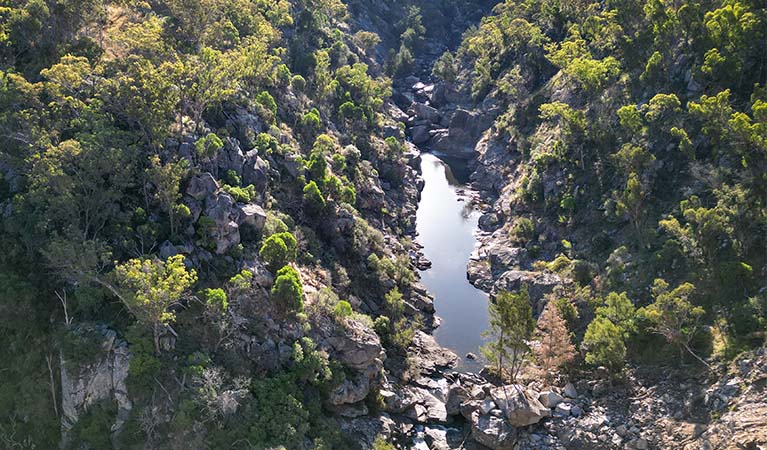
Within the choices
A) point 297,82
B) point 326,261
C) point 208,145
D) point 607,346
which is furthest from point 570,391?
point 297,82

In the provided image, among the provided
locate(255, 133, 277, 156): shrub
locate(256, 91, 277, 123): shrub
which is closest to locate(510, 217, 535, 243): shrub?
locate(255, 133, 277, 156): shrub

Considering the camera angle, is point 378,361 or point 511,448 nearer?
point 511,448

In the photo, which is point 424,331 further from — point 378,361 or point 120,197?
point 120,197

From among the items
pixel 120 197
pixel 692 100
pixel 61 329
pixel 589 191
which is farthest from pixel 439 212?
pixel 61 329

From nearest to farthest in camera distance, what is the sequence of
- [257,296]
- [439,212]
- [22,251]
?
[22,251]
[257,296]
[439,212]

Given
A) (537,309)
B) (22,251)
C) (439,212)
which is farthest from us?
(439,212)

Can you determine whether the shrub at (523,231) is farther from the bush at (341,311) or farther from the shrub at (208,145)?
the shrub at (208,145)
